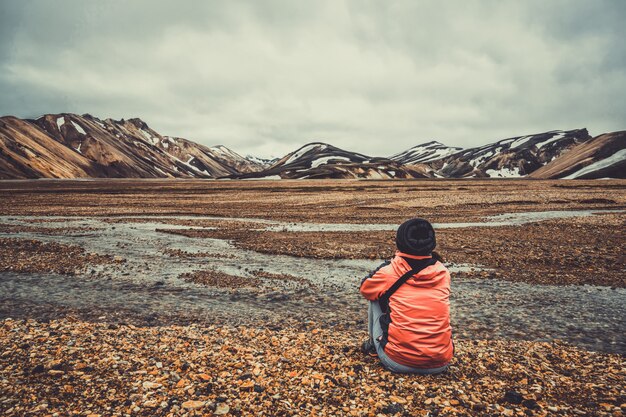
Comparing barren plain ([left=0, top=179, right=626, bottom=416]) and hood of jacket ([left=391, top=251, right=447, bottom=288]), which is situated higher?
hood of jacket ([left=391, top=251, right=447, bottom=288])

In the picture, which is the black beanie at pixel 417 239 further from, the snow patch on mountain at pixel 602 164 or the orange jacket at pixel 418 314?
the snow patch on mountain at pixel 602 164

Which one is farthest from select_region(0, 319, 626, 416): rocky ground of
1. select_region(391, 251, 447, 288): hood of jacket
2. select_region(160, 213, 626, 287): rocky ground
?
select_region(160, 213, 626, 287): rocky ground

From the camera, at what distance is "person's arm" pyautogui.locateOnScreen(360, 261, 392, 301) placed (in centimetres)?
603

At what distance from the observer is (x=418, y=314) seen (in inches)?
227

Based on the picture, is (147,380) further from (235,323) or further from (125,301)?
(125,301)

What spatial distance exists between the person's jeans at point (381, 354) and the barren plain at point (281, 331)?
6.5 inches

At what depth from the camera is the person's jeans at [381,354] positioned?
20.3 ft

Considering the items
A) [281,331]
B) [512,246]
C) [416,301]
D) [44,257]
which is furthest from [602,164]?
[44,257]

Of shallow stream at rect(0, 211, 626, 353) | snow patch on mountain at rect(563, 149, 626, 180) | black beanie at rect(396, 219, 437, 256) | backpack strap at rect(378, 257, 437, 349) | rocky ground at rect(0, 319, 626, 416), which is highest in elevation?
snow patch on mountain at rect(563, 149, 626, 180)

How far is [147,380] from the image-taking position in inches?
241

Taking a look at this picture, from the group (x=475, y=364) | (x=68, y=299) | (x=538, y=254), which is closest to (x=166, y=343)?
(x=68, y=299)

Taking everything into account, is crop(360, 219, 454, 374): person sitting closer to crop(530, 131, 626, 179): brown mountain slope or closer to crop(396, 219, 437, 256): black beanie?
crop(396, 219, 437, 256): black beanie

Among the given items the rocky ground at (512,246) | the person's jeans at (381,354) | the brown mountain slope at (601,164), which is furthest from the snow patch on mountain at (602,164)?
the person's jeans at (381,354)

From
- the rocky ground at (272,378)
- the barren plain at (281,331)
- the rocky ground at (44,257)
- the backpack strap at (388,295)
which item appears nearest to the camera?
the rocky ground at (272,378)
